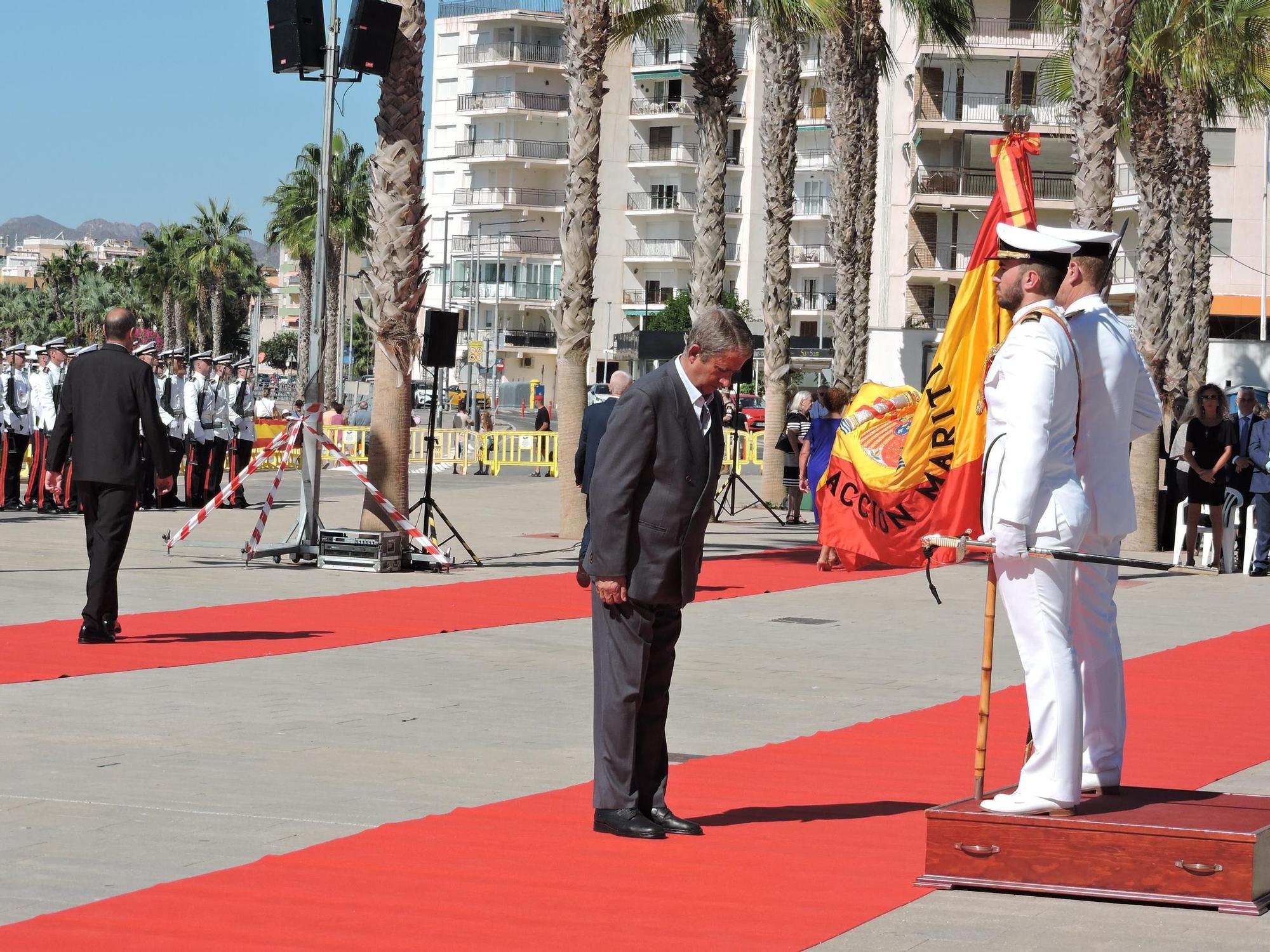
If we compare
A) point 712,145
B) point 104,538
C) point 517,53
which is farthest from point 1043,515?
point 517,53

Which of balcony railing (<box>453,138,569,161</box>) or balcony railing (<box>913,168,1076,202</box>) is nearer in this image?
balcony railing (<box>913,168,1076,202</box>)

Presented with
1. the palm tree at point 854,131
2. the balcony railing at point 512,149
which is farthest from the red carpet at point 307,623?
the balcony railing at point 512,149

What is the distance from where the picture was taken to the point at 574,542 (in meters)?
22.1

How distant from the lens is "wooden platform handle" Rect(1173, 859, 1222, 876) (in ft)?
19.1

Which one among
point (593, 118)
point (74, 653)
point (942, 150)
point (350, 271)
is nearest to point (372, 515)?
point (593, 118)

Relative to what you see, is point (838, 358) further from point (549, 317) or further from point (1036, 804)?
point (549, 317)

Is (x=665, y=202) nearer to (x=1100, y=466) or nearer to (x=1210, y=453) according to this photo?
(x=1210, y=453)

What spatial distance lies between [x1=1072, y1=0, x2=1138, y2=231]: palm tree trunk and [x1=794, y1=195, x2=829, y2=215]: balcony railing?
80.0 meters

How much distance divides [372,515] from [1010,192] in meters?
7.79

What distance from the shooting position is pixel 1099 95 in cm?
2039

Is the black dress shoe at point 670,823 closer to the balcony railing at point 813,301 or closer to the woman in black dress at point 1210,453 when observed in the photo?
the woman in black dress at point 1210,453

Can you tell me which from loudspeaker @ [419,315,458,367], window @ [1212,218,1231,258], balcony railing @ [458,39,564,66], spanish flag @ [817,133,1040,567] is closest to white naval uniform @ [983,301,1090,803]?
spanish flag @ [817,133,1040,567]

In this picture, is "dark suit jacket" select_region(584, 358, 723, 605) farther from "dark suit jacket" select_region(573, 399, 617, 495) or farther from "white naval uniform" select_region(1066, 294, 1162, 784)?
"dark suit jacket" select_region(573, 399, 617, 495)

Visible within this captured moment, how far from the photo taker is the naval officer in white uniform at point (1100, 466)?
20.7 feet
